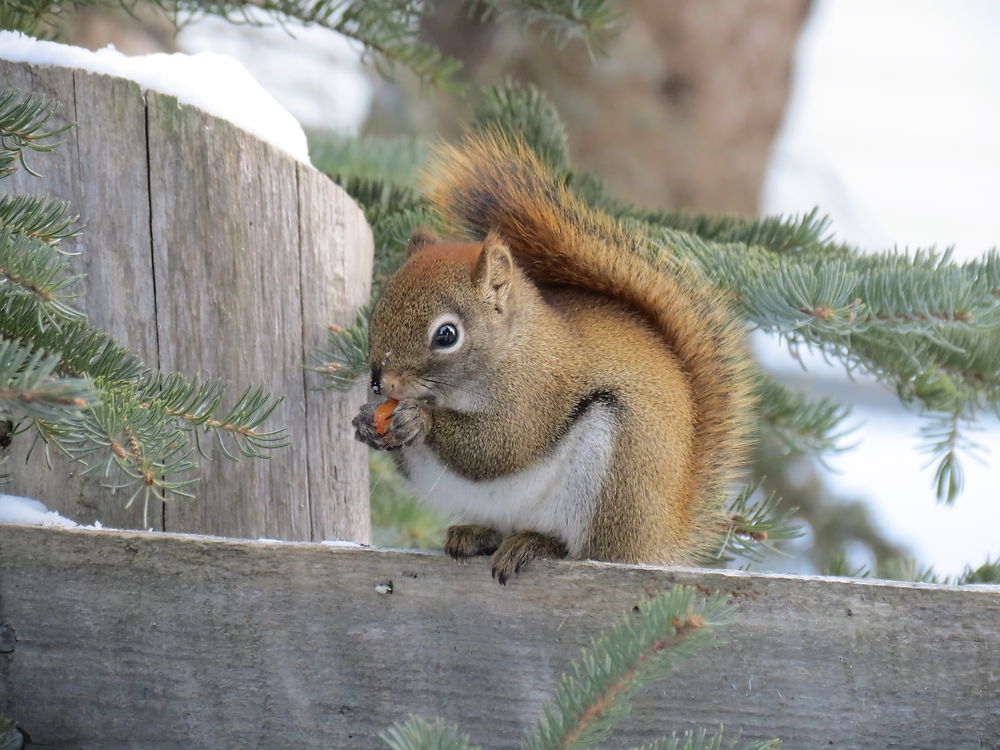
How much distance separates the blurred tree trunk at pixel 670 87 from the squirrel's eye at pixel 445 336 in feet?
7.25

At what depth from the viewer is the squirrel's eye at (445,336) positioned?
1684 mm

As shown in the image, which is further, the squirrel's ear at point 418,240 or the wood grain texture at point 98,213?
the squirrel's ear at point 418,240

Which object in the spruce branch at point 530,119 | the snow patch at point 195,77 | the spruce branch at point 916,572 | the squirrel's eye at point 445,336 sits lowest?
the spruce branch at point 916,572

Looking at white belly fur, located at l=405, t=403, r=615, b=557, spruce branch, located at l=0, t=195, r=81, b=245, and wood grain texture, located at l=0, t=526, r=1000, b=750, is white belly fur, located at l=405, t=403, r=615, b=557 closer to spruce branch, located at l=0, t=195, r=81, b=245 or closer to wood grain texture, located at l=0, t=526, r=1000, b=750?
wood grain texture, located at l=0, t=526, r=1000, b=750

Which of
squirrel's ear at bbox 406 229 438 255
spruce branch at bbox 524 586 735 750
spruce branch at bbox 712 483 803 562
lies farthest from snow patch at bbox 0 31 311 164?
spruce branch at bbox 524 586 735 750

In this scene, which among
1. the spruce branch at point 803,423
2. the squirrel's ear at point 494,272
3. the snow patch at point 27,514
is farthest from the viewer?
the spruce branch at point 803,423

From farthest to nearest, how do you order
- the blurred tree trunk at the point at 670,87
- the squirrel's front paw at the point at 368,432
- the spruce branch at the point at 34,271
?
the blurred tree trunk at the point at 670,87
the squirrel's front paw at the point at 368,432
the spruce branch at the point at 34,271

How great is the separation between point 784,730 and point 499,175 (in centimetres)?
97

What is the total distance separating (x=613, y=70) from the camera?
3.82 metres

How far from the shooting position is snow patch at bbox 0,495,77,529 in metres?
1.40

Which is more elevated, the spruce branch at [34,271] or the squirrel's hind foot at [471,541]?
the spruce branch at [34,271]

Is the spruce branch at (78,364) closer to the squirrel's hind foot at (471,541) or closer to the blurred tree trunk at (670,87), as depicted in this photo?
the squirrel's hind foot at (471,541)

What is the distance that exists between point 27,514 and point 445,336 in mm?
641

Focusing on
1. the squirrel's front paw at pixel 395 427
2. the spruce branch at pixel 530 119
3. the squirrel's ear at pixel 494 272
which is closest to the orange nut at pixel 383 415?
the squirrel's front paw at pixel 395 427
